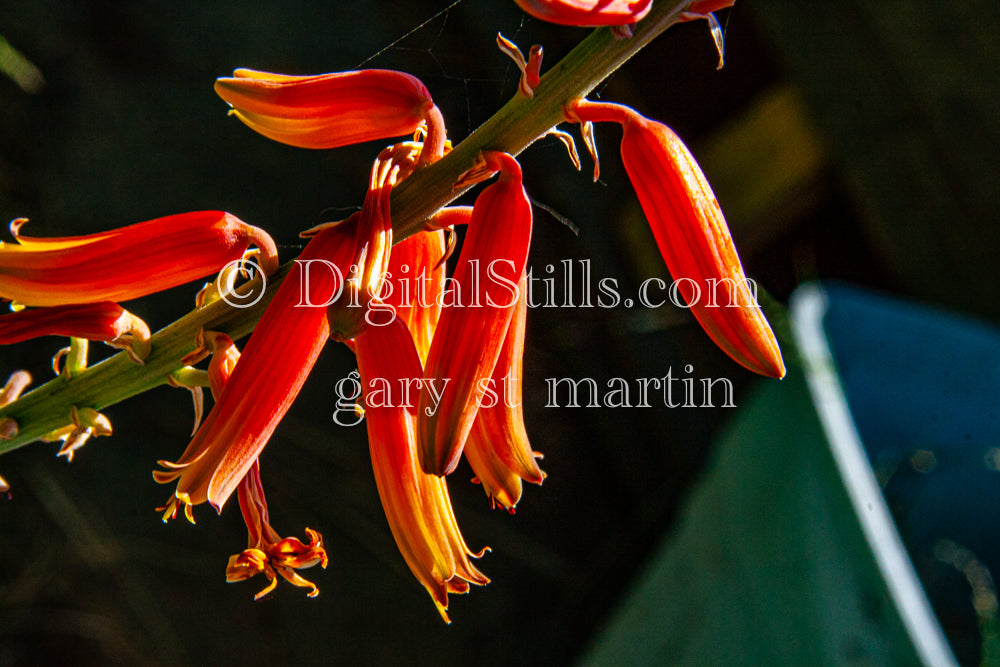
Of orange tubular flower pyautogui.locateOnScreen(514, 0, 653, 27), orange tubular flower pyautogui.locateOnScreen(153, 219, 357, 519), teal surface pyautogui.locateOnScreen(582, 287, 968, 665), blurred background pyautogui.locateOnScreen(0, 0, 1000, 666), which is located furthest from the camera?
blurred background pyautogui.locateOnScreen(0, 0, 1000, 666)

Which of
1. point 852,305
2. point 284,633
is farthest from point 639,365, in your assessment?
point 284,633

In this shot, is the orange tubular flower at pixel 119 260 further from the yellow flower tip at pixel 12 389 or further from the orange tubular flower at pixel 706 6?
the orange tubular flower at pixel 706 6

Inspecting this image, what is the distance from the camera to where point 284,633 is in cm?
188

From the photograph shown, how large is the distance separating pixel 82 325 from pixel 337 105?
24 cm

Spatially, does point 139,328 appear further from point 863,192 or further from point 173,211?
point 863,192

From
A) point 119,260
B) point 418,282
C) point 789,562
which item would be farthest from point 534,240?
point 119,260

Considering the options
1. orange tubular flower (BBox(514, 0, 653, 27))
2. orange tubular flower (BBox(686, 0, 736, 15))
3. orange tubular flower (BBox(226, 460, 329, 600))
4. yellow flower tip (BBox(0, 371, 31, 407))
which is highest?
orange tubular flower (BBox(686, 0, 736, 15))

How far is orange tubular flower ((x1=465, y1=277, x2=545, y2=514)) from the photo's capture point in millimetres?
590

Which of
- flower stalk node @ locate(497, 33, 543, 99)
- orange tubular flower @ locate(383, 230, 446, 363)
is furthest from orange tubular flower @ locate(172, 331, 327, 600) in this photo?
flower stalk node @ locate(497, 33, 543, 99)

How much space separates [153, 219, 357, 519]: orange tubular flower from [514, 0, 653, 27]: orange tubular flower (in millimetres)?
200

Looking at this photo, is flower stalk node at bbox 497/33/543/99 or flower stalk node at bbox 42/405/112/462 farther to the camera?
flower stalk node at bbox 42/405/112/462

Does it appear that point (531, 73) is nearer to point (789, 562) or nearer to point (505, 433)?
point (505, 433)

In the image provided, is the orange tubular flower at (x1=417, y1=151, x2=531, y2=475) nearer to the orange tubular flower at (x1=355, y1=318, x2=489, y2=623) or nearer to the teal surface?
the orange tubular flower at (x1=355, y1=318, x2=489, y2=623)

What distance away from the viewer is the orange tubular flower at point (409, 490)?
22.3 inches
